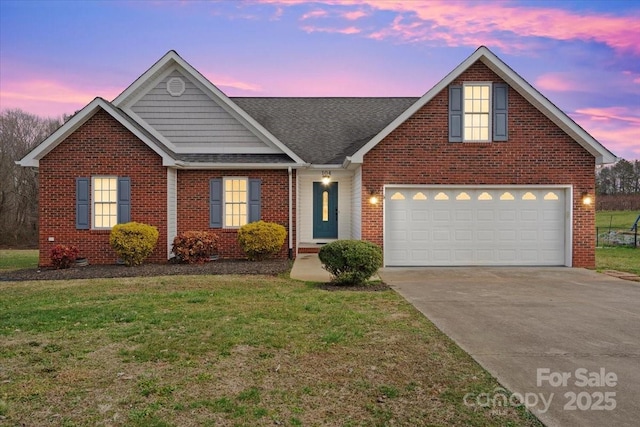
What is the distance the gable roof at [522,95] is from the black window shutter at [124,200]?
710 cm

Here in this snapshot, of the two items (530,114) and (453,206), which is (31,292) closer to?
(453,206)

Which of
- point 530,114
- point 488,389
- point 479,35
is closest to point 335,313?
point 488,389

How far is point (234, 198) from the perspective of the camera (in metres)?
14.5

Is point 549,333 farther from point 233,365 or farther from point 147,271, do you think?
point 147,271

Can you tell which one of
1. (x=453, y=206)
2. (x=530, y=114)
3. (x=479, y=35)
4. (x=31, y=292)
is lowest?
(x=31, y=292)

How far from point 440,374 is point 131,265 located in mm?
11060

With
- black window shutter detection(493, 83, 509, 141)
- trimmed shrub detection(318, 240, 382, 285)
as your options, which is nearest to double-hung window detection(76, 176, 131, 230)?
trimmed shrub detection(318, 240, 382, 285)

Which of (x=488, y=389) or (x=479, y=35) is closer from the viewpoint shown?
(x=488, y=389)

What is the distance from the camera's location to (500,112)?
1275cm

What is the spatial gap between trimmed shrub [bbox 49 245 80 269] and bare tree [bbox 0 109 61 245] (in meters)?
23.8

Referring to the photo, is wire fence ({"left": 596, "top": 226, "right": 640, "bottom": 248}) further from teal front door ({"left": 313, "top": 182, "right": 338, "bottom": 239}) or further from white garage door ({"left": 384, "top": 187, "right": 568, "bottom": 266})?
teal front door ({"left": 313, "top": 182, "right": 338, "bottom": 239})

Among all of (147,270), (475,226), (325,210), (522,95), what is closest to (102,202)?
(147,270)

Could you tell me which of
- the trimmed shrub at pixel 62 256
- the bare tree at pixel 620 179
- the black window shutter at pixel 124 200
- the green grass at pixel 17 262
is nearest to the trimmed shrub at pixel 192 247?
the black window shutter at pixel 124 200

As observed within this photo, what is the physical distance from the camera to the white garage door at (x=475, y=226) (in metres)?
13.0
